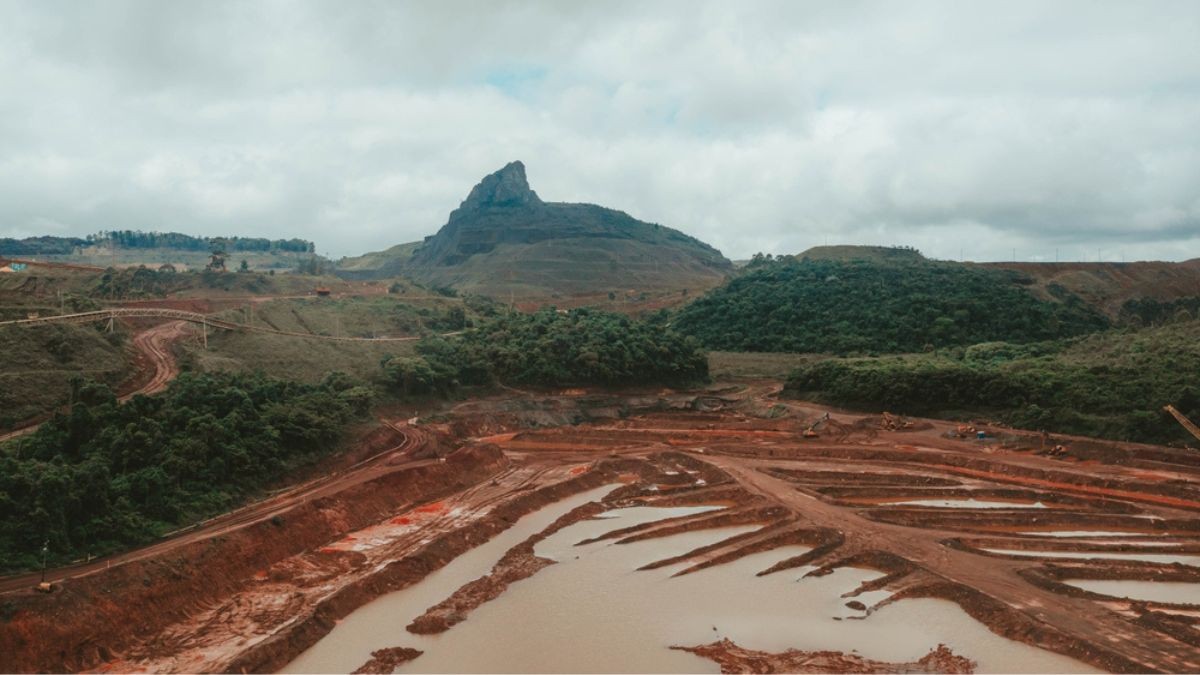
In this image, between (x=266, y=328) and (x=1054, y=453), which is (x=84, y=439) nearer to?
(x=266, y=328)

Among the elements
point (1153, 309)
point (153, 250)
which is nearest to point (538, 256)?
point (153, 250)

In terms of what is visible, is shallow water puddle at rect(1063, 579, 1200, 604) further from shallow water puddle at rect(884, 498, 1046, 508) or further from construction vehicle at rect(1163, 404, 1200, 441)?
construction vehicle at rect(1163, 404, 1200, 441)

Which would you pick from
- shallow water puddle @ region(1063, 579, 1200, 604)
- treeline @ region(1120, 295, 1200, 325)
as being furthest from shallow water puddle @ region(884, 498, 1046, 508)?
treeline @ region(1120, 295, 1200, 325)

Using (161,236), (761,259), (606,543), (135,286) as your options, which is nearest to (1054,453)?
(606,543)

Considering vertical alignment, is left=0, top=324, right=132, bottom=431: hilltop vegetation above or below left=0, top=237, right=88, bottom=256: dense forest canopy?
below

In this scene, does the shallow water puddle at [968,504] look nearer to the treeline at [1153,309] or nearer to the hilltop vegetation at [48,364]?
the hilltop vegetation at [48,364]

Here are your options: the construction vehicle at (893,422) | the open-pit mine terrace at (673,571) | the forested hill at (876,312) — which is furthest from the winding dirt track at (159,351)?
the forested hill at (876,312)

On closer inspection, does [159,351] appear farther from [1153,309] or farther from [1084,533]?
[1153,309]
